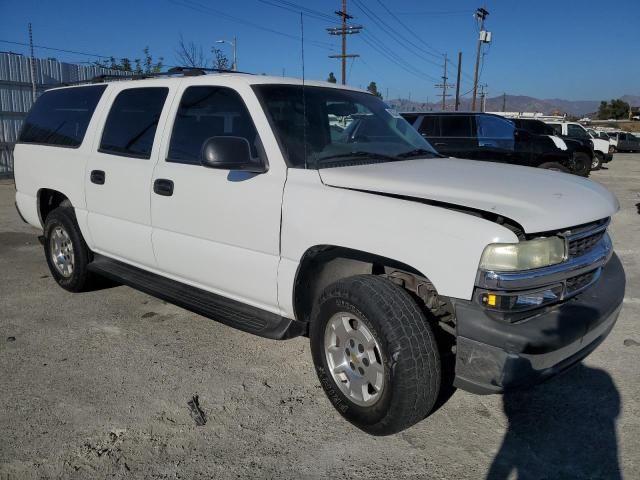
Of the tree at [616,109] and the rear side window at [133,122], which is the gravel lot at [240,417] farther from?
the tree at [616,109]

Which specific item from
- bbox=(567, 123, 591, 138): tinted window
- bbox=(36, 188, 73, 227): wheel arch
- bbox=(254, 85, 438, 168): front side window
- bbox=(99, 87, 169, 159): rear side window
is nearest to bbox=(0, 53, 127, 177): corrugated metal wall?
bbox=(36, 188, 73, 227): wheel arch

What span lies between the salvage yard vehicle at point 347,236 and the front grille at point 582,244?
0.02m

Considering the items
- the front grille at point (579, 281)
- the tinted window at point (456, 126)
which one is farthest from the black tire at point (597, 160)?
the front grille at point (579, 281)

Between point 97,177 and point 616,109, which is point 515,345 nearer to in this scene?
point 97,177

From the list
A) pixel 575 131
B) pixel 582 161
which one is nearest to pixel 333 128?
pixel 582 161

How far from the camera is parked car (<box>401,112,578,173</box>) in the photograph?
1124 cm

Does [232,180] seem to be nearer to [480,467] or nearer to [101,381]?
[101,381]

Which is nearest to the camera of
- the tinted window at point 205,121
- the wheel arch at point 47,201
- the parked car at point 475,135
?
the tinted window at point 205,121

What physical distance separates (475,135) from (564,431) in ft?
29.9

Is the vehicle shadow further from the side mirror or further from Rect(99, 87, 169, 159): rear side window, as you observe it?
Rect(99, 87, 169, 159): rear side window

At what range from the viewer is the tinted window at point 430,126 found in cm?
1160

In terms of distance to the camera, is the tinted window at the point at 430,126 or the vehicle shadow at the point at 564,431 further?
the tinted window at the point at 430,126

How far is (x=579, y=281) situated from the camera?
2.85 m

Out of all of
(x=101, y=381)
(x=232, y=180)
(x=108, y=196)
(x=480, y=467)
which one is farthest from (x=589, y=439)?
(x=108, y=196)
